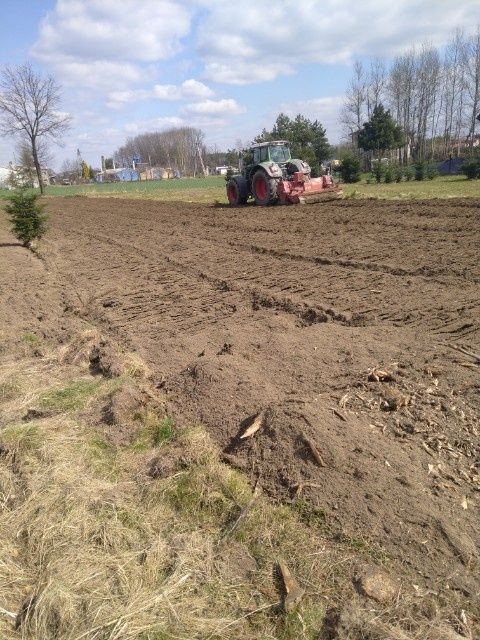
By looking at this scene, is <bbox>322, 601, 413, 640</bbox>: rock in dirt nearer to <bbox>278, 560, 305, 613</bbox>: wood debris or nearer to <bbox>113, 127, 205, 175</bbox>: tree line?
<bbox>278, 560, 305, 613</bbox>: wood debris

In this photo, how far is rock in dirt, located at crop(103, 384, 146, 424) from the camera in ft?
14.3

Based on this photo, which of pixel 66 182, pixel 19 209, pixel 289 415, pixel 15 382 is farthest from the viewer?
pixel 66 182

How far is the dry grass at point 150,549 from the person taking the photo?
8.14ft

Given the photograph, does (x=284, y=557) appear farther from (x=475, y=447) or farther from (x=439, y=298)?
(x=439, y=298)

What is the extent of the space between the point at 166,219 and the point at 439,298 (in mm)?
13818

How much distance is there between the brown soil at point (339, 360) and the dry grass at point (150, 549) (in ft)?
0.88

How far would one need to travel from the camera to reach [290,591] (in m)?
2.61

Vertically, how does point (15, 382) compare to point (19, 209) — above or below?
below

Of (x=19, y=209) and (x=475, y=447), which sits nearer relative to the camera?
(x=475, y=447)

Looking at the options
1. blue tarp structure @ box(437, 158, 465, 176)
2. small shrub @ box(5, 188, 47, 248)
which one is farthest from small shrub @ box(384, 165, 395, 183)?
small shrub @ box(5, 188, 47, 248)

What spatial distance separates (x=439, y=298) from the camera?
252 inches

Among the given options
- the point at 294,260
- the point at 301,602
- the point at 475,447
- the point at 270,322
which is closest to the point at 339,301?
the point at 270,322

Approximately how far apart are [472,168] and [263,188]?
16.8 meters

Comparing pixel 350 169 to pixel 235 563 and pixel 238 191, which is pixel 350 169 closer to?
pixel 238 191
